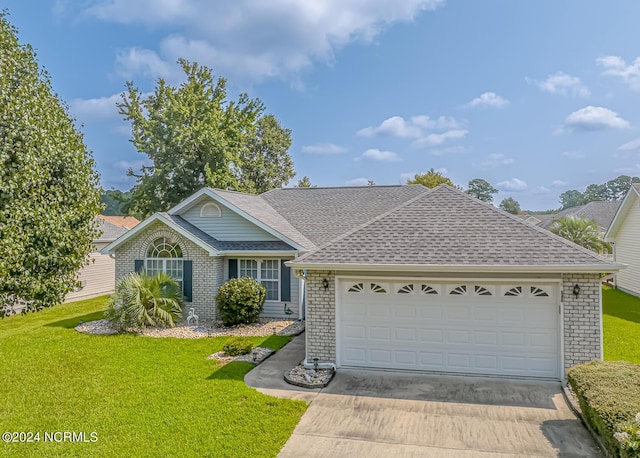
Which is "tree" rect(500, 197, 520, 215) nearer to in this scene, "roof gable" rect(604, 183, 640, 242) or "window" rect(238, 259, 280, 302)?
"roof gable" rect(604, 183, 640, 242)

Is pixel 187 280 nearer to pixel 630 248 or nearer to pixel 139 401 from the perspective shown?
pixel 139 401

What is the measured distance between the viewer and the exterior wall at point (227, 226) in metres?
15.8

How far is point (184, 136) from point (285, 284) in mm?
16765

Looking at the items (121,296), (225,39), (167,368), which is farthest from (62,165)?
(225,39)

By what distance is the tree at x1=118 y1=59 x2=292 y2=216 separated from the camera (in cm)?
2780

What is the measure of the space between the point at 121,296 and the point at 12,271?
632cm

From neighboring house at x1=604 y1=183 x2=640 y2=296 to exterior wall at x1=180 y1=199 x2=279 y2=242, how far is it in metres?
19.0

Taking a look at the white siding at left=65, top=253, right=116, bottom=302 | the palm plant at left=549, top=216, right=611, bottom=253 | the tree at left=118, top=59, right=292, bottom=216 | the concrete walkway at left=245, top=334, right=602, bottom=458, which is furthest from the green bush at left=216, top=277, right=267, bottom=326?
the palm plant at left=549, top=216, right=611, bottom=253

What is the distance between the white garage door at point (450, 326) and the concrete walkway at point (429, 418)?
35 cm

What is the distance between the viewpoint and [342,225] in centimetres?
1775

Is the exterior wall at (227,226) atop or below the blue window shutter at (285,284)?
atop

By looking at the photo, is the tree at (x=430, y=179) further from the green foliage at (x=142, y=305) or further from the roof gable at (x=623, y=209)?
the green foliage at (x=142, y=305)

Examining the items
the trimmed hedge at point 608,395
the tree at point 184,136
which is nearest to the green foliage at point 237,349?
the trimmed hedge at point 608,395

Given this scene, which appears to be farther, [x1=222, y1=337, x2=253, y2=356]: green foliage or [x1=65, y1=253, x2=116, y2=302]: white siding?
[x1=65, y1=253, x2=116, y2=302]: white siding
